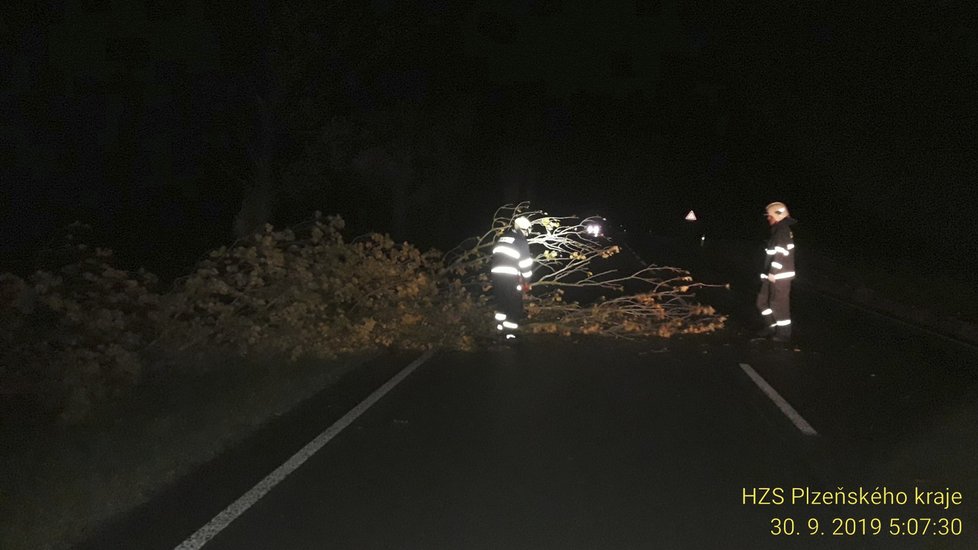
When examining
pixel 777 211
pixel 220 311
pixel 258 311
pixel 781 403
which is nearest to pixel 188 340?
pixel 220 311

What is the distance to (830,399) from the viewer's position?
1023 centimetres

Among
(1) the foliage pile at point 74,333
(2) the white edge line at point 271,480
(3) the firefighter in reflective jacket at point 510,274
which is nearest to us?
(2) the white edge line at point 271,480

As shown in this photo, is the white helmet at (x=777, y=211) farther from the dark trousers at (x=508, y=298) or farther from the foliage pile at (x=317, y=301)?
the foliage pile at (x=317, y=301)

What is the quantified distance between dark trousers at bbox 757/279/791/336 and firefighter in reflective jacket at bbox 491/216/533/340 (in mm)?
3480

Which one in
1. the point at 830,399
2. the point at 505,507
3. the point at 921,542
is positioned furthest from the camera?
the point at 830,399

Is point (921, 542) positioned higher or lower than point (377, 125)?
lower

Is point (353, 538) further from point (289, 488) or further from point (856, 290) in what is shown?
point (856, 290)

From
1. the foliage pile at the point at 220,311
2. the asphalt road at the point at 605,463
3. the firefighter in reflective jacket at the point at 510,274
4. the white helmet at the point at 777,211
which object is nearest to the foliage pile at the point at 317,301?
the foliage pile at the point at 220,311

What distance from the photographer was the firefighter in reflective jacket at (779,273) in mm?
13906

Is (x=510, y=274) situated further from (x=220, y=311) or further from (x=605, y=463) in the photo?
(x=605, y=463)

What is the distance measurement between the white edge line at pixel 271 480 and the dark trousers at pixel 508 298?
133 inches

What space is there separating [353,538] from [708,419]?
432 centimetres

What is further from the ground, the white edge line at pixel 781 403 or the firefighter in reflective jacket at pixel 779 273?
the firefighter in reflective jacket at pixel 779 273

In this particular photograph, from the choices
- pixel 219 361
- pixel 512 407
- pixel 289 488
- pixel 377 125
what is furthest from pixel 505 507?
pixel 377 125
